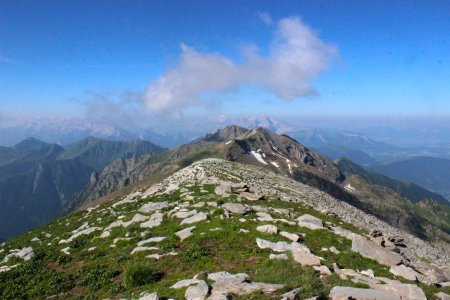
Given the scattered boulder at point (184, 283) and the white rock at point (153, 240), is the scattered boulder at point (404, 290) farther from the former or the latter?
the white rock at point (153, 240)

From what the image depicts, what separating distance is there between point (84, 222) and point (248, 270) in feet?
78.3

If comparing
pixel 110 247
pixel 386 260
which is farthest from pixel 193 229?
pixel 386 260

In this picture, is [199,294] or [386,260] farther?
[386,260]

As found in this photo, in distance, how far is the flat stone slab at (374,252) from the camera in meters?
21.0

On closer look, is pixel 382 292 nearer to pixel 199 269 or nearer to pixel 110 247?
pixel 199 269

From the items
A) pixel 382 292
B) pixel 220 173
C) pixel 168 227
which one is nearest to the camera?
pixel 382 292

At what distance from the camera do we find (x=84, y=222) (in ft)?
118

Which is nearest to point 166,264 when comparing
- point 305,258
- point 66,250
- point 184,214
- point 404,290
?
point 305,258

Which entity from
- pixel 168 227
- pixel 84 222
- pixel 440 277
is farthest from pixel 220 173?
pixel 440 277

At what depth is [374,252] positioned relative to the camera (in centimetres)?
2183

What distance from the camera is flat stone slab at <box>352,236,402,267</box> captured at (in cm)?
2102

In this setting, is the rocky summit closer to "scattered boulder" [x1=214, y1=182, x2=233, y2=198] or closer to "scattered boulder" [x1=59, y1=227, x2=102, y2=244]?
"scattered boulder" [x1=59, y1=227, x2=102, y2=244]

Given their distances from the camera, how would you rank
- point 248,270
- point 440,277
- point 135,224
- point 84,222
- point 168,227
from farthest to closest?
1. point 84,222
2. point 135,224
3. point 168,227
4. point 440,277
5. point 248,270

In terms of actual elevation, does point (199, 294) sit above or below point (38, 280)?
above
